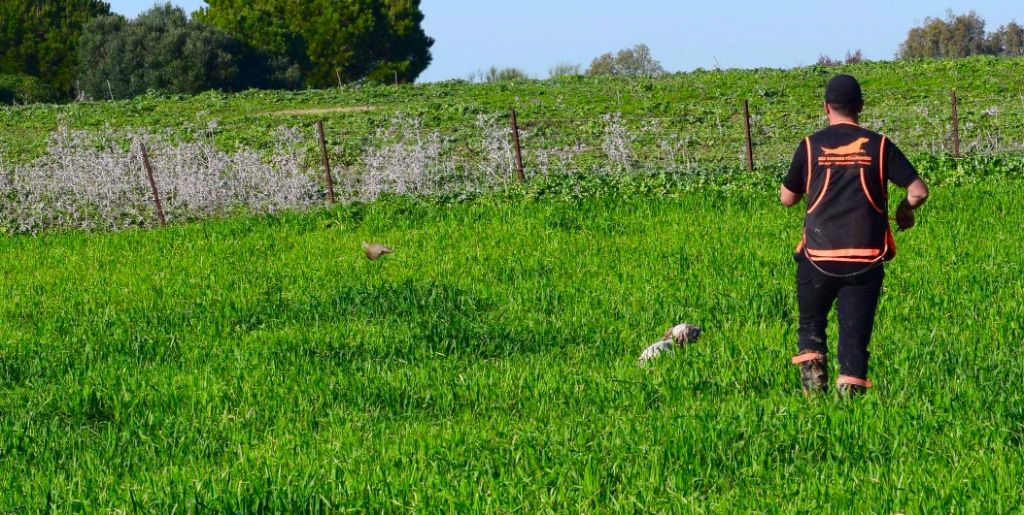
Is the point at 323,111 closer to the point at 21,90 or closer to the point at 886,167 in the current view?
the point at 21,90

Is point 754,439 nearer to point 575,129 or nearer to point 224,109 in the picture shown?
point 575,129

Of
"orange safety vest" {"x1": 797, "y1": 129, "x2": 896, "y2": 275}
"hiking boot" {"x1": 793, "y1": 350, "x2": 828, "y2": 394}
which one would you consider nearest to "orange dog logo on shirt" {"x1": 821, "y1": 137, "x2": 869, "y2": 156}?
"orange safety vest" {"x1": 797, "y1": 129, "x2": 896, "y2": 275}

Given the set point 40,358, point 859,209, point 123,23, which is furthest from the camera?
point 123,23

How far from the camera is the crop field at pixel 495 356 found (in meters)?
5.23

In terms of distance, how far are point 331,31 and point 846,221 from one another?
63.0 metres

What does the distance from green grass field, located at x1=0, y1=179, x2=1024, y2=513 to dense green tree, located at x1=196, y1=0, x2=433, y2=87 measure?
5423 centimetres

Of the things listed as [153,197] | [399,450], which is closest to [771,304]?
[399,450]

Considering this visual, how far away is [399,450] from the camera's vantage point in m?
5.80

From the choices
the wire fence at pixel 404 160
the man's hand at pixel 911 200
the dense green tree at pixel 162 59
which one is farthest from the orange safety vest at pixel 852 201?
the dense green tree at pixel 162 59

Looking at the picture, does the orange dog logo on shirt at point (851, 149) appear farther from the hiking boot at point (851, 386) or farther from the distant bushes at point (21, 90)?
the distant bushes at point (21, 90)

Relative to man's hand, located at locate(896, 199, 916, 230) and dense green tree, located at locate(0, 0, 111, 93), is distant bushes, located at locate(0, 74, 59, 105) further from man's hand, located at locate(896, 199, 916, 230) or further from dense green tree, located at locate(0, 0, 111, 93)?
man's hand, located at locate(896, 199, 916, 230)

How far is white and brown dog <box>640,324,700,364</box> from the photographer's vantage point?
764 centimetres

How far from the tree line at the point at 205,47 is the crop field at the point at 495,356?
37923mm

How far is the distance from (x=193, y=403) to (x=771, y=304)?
453cm
